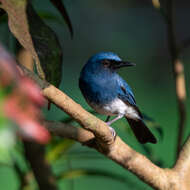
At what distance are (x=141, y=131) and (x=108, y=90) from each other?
0.35 m

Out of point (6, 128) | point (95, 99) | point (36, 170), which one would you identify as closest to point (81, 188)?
point (95, 99)

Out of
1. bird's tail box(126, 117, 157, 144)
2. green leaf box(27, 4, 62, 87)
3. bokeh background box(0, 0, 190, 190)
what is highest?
green leaf box(27, 4, 62, 87)

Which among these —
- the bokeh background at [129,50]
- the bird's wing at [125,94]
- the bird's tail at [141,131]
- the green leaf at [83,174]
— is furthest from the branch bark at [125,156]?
the bokeh background at [129,50]

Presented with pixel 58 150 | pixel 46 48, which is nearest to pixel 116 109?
pixel 58 150

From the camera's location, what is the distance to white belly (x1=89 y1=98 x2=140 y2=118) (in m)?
2.10

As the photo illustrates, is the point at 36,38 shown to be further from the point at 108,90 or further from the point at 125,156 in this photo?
the point at 108,90

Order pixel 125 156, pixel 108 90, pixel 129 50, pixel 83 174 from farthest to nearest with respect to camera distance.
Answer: pixel 129 50, pixel 108 90, pixel 83 174, pixel 125 156

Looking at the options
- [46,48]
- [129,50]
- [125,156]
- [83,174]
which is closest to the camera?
[46,48]

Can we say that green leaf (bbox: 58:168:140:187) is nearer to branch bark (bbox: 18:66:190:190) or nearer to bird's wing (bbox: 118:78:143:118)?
bird's wing (bbox: 118:78:143:118)

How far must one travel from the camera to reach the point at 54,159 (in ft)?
6.24

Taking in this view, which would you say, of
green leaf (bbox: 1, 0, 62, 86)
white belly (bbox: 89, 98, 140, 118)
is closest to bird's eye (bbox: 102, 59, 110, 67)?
white belly (bbox: 89, 98, 140, 118)

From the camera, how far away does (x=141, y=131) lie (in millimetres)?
2273

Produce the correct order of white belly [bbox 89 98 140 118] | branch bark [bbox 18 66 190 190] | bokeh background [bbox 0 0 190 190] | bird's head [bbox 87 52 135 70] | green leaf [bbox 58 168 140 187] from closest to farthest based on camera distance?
branch bark [bbox 18 66 190 190]
green leaf [bbox 58 168 140 187]
white belly [bbox 89 98 140 118]
bird's head [bbox 87 52 135 70]
bokeh background [bbox 0 0 190 190]

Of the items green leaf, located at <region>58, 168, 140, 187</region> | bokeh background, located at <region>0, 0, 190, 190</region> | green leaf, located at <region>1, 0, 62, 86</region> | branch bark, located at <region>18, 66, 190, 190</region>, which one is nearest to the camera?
green leaf, located at <region>1, 0, 62, 86</region>
